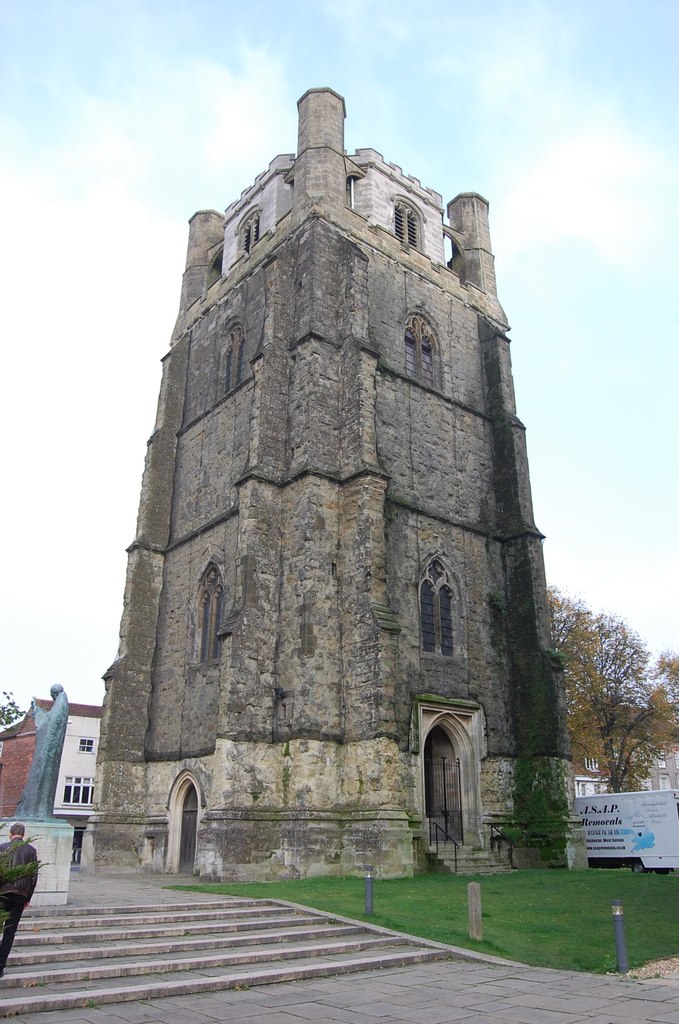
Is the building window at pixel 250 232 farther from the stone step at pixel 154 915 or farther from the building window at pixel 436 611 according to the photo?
the stone step at pixel 154 915

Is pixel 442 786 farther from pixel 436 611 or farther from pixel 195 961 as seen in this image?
pixel 195 961

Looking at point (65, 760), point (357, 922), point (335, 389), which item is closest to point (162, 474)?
point (335, 389)

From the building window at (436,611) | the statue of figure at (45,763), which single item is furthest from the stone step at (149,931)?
the building window at (436,611)

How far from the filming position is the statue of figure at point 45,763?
1227 centimetres

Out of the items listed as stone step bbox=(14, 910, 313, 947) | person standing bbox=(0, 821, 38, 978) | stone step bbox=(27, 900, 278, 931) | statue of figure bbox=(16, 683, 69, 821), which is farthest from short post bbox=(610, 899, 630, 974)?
statue of figure bbox=(16, 683, 69, 821)

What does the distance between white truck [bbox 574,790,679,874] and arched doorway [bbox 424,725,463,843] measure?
469 centimetres

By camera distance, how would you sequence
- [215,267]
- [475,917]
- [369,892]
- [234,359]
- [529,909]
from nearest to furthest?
1. [475,917]
2. [369,892]
3. [529,909]
4. [234,359]
5. [215,267]

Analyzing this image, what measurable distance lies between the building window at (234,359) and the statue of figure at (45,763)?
13637mm

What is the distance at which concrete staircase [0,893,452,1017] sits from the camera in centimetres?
750

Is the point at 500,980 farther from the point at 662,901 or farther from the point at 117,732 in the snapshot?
the point at 117,732

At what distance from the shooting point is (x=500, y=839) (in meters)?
19.9

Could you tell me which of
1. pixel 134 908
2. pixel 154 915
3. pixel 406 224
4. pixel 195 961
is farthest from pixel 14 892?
pixel 406 224

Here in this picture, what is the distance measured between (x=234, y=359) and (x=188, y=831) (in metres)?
14.1

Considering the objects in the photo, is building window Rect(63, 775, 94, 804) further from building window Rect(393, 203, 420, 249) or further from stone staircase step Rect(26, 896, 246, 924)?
stone staircase step Rect(26, 896, 246, 924)
